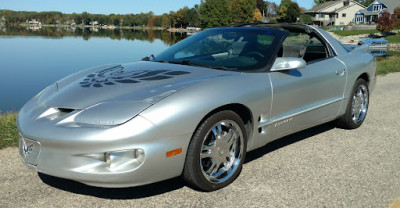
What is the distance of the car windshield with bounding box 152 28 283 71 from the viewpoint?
3.78m

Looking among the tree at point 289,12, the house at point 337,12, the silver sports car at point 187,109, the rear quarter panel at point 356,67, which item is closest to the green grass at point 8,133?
the silver sports car at point 187,109

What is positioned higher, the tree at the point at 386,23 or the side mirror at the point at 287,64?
the tree at the point at 386,23

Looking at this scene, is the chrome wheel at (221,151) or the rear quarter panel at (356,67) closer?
the chrome wheel at (221,151)

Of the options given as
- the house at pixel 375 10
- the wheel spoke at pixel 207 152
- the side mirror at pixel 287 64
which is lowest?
the wheel spoke at pixel 207 152

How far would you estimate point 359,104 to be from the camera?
5188 mm

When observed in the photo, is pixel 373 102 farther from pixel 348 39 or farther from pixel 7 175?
pixel 348 39

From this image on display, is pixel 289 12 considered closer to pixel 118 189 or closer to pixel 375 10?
pixel 375 10

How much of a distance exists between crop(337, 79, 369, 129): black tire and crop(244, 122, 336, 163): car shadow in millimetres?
239

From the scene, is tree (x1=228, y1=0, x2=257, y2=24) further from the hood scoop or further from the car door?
the hood scoop

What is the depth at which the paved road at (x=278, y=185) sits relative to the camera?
2.95 m

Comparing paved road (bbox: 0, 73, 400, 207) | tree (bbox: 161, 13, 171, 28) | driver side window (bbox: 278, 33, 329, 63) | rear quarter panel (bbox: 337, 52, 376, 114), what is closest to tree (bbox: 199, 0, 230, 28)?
tree (bbox: 161, 13, 171, 28)

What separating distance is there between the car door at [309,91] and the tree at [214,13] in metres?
76.9

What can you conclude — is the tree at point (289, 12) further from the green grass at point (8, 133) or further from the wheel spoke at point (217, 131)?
the wheel spoke at point (217, 131)

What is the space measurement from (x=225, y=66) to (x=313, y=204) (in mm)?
1512
